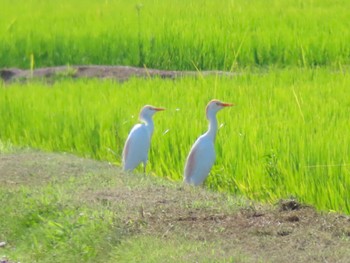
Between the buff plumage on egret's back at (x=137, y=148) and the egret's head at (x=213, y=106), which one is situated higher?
the egret's head at (x=213, y=106)

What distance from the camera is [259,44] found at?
13945mm

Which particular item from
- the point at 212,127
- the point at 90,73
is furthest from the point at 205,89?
the point at 90,73

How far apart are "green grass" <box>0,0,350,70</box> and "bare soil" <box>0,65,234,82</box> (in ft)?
0.81

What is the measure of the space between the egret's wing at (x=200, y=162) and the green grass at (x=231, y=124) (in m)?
0.28

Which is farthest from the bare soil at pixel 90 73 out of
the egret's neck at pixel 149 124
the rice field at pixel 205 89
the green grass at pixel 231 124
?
the egret's neck at pixel 149 124

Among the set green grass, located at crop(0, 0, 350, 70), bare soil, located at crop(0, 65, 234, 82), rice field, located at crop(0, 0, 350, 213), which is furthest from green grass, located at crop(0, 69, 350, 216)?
green grass, located at crop(0, 0, 350, 70)

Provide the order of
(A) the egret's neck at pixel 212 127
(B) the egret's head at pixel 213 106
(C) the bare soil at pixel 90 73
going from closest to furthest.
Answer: (A) the egret's neck at pixel 212 127
(B) the egret's head at pixel 213 106
(C) the bare soil at pixel 90 73

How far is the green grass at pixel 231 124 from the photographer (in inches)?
281

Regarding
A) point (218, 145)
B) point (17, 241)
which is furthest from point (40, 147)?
point (17, 241)

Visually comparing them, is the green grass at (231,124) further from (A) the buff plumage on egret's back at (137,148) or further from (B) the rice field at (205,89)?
(A) the buff plumage on egret's back at (137,148)

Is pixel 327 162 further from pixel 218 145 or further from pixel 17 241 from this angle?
pixel 17 241

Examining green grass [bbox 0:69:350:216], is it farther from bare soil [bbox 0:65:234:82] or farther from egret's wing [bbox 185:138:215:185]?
bare soil [bbox 0:65:234:82]

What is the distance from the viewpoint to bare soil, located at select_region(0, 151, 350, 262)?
544 cm

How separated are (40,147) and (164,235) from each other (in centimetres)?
388
